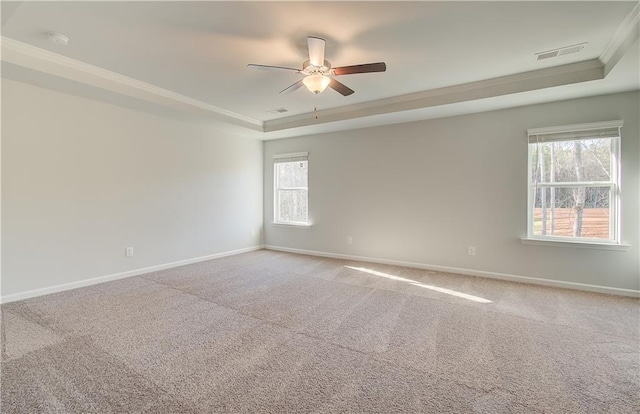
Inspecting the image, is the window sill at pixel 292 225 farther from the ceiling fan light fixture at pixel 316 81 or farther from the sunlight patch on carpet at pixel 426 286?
the ceiling fan light fixture at pixel 316 81

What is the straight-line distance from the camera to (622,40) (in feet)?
8.40

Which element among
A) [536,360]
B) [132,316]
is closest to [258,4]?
[132,316]

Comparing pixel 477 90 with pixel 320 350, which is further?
pixel 477 90

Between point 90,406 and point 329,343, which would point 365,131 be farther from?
point 90,406

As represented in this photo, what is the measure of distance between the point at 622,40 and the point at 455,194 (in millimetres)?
2375

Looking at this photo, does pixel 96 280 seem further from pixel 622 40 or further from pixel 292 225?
pixel 622 40

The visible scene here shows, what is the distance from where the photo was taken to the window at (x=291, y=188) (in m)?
5.96

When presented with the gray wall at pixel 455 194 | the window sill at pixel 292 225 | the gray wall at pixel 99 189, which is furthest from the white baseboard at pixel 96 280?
the gray wall at pixel 455 194

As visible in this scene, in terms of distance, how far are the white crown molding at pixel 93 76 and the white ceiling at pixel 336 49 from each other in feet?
0.03

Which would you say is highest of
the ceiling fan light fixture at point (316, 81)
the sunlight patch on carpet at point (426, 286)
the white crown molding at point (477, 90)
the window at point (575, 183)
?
the white crown molding at point (477, 90)

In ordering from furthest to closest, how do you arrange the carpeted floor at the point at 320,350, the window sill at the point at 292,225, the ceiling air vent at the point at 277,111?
1. the window sill at the point at 292,225
2. the ceiling air vent at the point at 277,111
3. the carpeted floor at the point at 320,350

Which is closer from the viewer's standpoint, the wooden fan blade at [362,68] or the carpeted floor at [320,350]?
the carpeted floor at [320,350]

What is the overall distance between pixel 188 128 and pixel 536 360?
5.52 meters

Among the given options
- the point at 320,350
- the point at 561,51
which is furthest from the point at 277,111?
the point at 320,350
